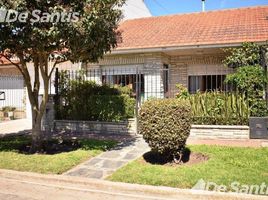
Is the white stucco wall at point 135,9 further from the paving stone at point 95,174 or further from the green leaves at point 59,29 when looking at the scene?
the paving stone at point 95,174

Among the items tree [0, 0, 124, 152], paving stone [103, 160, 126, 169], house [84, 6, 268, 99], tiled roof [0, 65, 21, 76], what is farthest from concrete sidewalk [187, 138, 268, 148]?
tiled roof [0, 65, 21, 76]

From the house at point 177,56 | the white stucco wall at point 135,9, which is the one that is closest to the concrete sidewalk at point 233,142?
the house at point 177,56

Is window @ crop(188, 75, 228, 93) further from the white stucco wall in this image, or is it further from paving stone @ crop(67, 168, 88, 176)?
paving stone @ crop(67, 168, 88, 176)

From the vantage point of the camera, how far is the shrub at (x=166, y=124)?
7.30 metres

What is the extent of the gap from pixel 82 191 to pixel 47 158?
2.18m

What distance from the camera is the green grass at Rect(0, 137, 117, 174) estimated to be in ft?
24.8

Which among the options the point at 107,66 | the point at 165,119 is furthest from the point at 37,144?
the point at 107,66

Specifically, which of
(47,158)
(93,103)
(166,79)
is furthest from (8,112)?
(47,158)

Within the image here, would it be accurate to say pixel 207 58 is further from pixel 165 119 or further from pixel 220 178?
Result: pixel 220 178

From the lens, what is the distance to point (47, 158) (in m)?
8.30

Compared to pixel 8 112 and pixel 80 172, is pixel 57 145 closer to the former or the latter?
pixel 80 172

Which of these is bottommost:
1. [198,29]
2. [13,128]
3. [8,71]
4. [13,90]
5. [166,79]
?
[13,128]

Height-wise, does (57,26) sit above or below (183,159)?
above

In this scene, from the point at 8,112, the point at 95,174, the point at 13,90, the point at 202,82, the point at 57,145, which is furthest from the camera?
the point at 13,90
